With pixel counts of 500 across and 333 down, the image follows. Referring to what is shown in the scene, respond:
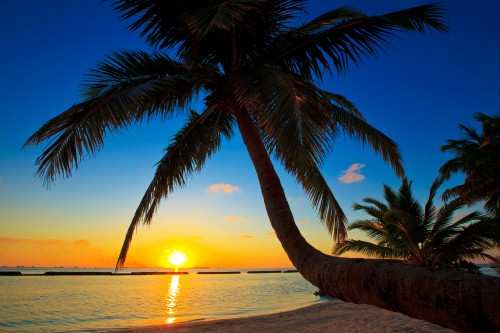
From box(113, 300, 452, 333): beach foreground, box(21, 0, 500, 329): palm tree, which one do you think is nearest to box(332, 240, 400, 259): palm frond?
box(113, 300, 452, 333): beach foreground

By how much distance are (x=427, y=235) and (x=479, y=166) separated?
6160 millimetres

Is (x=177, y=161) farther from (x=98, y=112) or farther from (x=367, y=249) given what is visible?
(x=367, y=249)

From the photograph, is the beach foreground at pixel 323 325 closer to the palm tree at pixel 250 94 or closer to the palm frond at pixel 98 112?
the palm tree at pixel 250 94

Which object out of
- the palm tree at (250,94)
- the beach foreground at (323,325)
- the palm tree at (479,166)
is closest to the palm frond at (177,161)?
the palm tree at (250,94)

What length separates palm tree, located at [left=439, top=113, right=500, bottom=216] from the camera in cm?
1656

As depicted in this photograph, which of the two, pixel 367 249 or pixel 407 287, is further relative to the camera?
pixel 367 249

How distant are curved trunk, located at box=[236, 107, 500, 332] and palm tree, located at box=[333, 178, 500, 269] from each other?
529 inches

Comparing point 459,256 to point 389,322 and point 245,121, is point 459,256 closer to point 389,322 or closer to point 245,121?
point 389,322

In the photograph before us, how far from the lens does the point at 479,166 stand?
61.8ft

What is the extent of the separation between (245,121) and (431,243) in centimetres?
1444

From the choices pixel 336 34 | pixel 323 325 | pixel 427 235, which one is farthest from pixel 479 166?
pixel 336 34

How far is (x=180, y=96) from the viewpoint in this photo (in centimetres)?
566

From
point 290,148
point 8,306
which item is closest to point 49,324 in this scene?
point 8,306

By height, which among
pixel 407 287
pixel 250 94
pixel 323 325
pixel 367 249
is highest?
pixel 250 94
